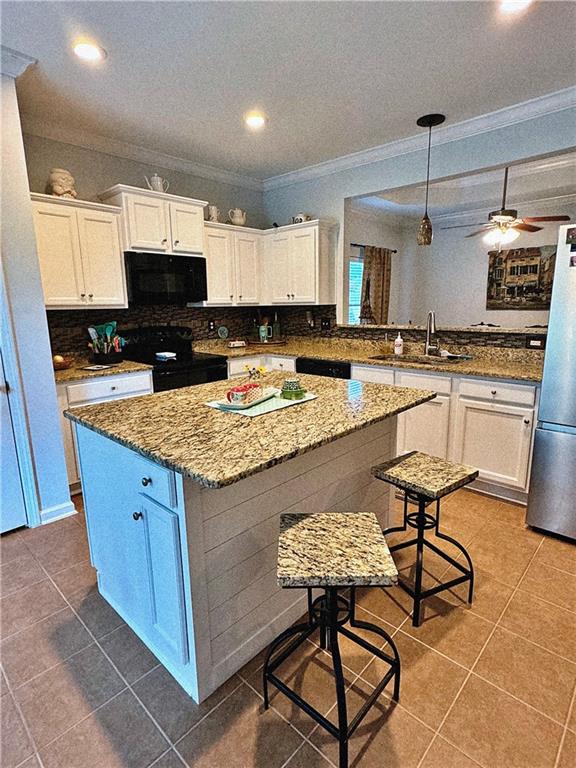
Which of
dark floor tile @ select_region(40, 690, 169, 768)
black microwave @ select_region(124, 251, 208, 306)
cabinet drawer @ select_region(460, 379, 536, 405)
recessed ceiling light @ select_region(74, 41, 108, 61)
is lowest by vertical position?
dark floor tile @ select_region(40, 690, 169, 768)

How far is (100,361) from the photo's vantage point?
3209mm

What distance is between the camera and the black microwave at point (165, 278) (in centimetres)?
334

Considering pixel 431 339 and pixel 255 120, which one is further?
pixel 431 339

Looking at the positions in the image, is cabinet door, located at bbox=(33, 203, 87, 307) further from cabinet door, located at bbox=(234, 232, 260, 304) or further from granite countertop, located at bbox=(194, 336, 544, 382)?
cabinet door, located at bbox=(234, 232, 260, 304)

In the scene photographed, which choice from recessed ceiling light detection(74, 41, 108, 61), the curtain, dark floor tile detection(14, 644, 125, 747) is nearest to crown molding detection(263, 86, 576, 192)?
the curtain

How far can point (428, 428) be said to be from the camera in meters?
3.10

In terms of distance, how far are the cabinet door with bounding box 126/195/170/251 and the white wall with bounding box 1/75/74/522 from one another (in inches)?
36.0

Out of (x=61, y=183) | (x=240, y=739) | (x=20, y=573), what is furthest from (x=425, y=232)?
(x=20, y=573)

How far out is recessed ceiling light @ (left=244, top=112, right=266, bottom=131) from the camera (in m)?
2.88

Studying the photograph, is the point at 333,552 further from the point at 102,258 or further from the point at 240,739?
the point at 102,258

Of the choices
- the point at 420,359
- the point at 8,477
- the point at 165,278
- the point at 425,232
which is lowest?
the point at 8,477

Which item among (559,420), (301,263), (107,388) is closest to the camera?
(559,420)

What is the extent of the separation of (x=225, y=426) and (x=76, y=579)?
1357 mm

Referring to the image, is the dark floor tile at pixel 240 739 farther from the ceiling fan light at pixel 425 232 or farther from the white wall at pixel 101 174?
the white wall at pixel 101 174
